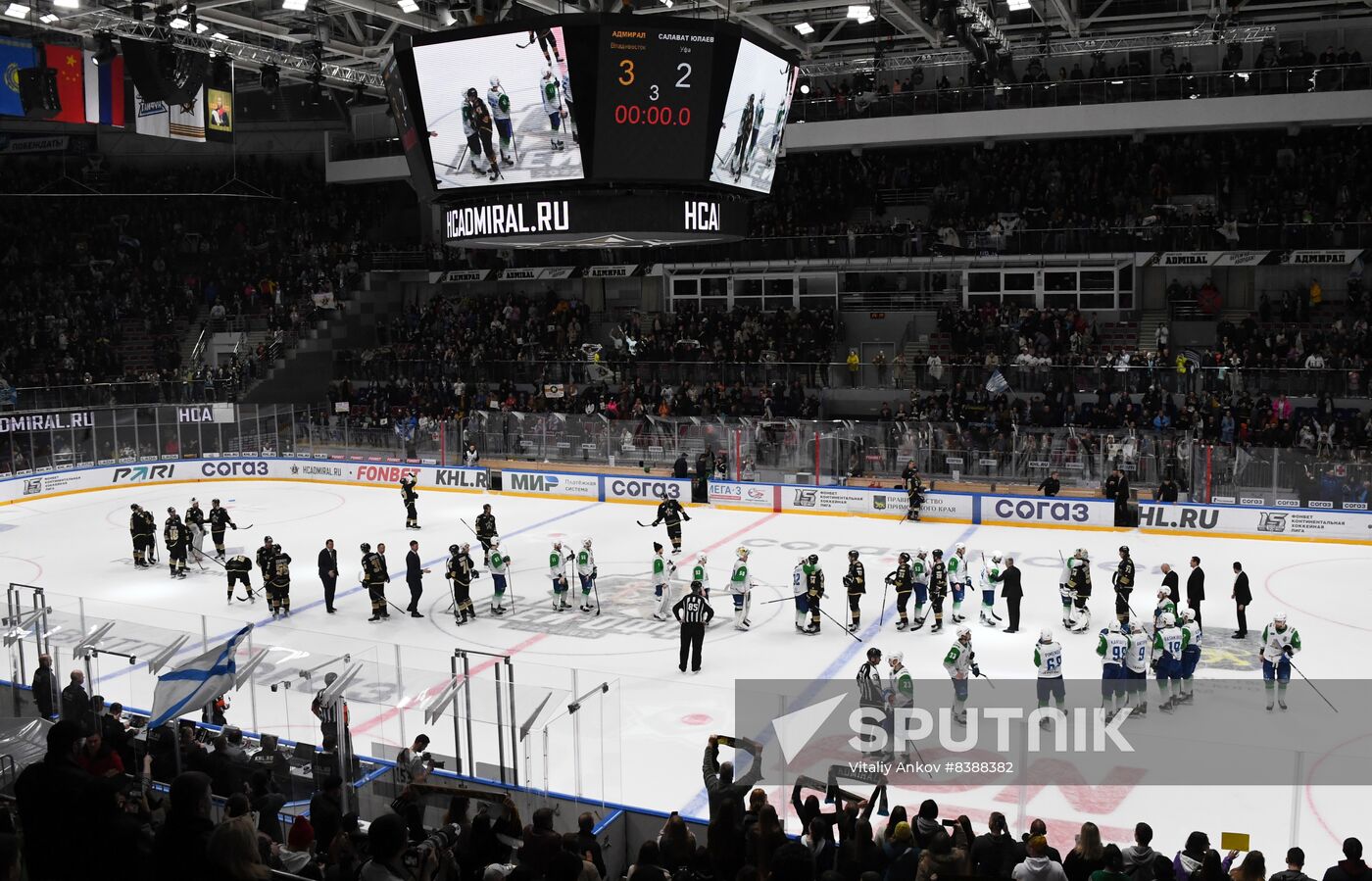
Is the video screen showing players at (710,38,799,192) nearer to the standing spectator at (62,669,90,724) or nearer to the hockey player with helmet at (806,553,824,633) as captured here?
the hockey player with helmet at (806,553,824,633)

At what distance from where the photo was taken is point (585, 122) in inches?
615

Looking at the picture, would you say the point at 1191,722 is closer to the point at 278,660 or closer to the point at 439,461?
the point at 278,660

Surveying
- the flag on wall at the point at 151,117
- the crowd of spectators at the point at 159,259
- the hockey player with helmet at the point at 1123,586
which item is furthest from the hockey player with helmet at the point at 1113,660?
the crowd of spectators at the point at 159,259

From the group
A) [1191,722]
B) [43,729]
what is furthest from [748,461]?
[43,729]

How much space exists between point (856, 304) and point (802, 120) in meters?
6.19

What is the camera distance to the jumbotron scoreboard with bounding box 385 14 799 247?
1547 centimetres

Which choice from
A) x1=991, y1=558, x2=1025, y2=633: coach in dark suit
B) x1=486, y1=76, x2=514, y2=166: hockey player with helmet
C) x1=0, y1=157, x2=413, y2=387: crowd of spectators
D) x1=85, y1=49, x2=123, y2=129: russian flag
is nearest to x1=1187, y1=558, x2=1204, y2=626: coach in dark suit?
x1=991, y1=558, x2=1025, y2=633: coach in dark suit

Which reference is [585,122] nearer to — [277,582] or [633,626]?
[633,626]

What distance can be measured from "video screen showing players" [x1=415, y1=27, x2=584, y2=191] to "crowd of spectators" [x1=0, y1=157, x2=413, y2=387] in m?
25.1

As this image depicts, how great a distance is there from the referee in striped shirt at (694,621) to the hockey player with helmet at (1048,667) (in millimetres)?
4409

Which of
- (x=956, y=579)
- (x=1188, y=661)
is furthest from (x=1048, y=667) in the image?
(x=956, y=579)

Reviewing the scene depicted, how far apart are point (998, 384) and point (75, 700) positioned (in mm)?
24325

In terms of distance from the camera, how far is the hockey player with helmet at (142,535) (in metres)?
22.6

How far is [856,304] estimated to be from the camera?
38.7 meters
